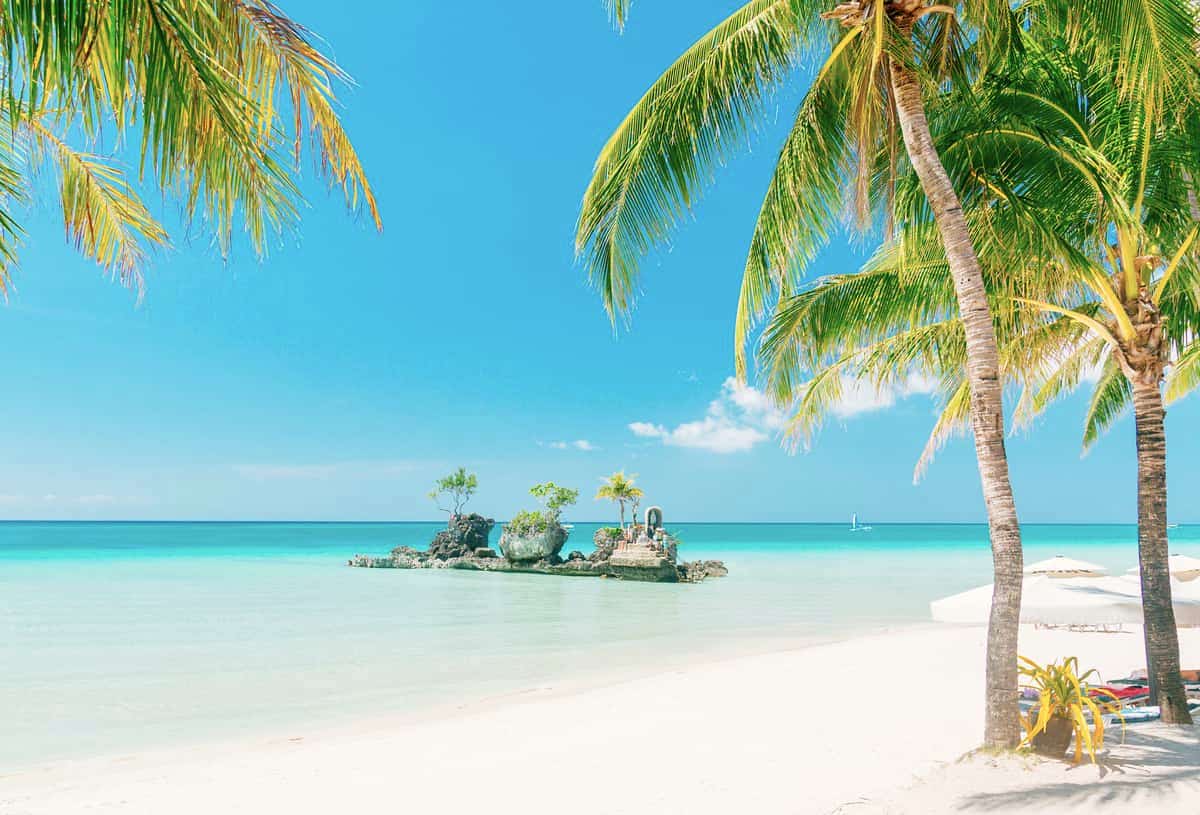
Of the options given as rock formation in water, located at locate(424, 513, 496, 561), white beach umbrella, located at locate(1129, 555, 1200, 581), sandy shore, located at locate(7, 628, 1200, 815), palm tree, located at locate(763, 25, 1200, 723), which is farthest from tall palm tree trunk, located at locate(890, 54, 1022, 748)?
rock formation in water, located at locate(424, 513, 496, 561)

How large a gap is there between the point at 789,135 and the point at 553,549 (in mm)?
35046

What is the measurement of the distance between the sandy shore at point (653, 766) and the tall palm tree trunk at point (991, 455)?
0.41 metres

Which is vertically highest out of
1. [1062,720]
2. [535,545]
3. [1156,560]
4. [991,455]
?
[991,455]

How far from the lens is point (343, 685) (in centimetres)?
1167

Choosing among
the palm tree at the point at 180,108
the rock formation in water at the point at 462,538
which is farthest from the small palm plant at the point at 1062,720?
the rock formation in water at the point at 462,538

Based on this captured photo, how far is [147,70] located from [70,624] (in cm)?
2128

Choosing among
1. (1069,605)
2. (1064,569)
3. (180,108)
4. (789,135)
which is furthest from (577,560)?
(180,108)

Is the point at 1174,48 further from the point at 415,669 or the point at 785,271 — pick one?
the point at 415,669

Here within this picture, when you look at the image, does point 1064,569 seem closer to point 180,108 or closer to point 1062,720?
point 1062,720

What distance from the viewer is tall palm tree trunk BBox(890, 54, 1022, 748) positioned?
5.10 metres

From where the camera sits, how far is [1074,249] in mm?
6344

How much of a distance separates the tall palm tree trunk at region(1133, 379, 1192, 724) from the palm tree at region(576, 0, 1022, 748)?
274 centimetres

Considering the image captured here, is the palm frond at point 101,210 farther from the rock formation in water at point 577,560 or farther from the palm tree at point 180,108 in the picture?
the rock formation in water at point 577,560

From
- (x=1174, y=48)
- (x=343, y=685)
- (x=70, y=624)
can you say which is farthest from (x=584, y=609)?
(x=1174, y=48)
